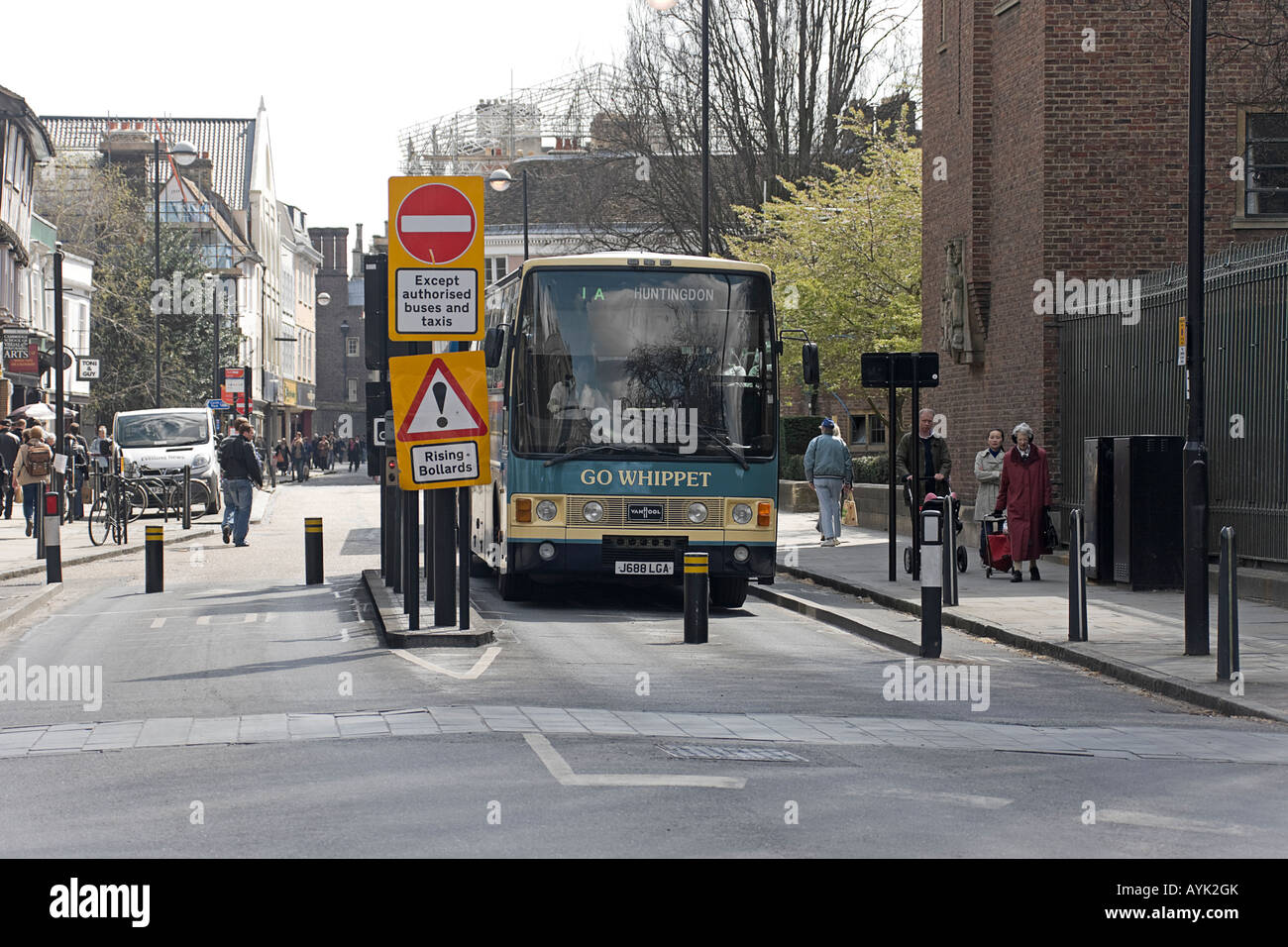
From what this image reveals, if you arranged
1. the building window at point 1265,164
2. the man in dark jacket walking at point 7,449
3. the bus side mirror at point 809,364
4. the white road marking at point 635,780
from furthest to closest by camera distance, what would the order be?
1. the man in dark jacket walking at point 7,449
2. the building window at point 1265,164
3. the bus side mirror at point 809,364
4. the white road marking at point 635,780

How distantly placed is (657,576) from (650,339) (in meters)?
2.27

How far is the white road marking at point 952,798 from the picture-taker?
712 cm

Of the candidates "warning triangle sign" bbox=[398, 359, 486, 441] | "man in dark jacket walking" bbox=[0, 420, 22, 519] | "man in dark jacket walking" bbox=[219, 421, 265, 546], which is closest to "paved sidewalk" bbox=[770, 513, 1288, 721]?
"warning triangle sign" bbox=[398, 359, 486, 441]

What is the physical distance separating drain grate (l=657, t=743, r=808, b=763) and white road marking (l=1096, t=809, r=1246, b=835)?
1614 mm

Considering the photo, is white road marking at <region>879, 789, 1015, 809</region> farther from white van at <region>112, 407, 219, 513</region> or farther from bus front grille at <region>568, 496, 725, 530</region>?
white van at <region>112, 407, 219, 513</region>

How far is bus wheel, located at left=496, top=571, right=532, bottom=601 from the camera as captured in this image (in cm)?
1753

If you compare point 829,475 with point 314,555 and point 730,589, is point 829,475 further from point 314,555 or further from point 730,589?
point 314,555

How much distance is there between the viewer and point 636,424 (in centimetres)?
1659

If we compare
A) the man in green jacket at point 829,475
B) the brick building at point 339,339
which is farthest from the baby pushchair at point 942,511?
the brick building at point 339,339

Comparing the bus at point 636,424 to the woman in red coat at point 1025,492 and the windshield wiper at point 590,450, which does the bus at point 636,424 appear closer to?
the windshield wiper at point 590,450

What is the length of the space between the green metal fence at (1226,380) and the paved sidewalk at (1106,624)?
1.16 metres

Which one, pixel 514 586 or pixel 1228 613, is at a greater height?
pixel 1228 613

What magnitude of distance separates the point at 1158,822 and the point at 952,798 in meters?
0.83

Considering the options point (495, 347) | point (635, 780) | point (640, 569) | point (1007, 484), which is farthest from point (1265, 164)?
point (635, 780)
